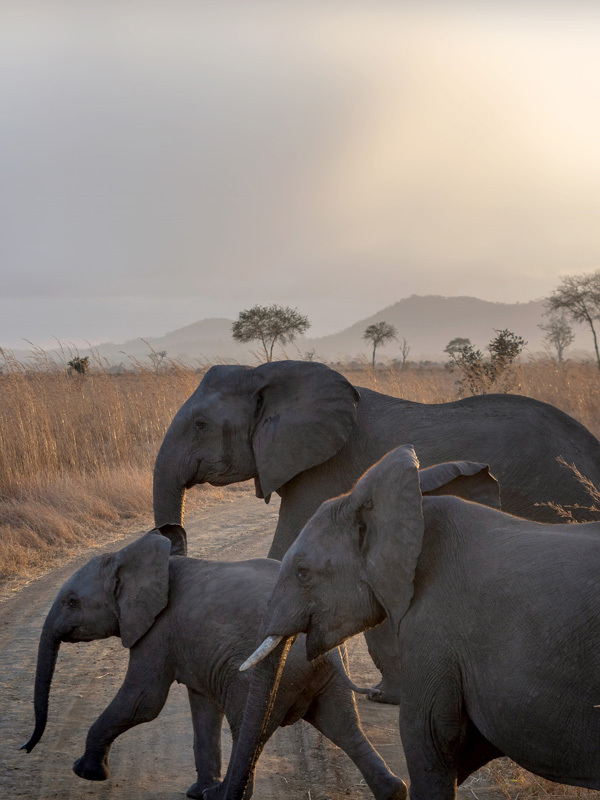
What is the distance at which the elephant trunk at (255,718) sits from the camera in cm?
319

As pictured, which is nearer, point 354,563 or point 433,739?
point 433,739

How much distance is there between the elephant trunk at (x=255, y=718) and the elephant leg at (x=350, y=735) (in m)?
0.50

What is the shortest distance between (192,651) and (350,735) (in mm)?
763

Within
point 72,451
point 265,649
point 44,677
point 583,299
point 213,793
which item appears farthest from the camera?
point 583,299

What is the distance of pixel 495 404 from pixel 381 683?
5.49ft

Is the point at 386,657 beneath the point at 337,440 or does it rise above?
beneath

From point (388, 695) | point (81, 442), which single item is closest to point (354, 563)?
point (388, 695)

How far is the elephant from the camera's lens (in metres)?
4.49

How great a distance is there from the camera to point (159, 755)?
4.29 metres

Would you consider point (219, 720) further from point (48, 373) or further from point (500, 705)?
point (48, 373)

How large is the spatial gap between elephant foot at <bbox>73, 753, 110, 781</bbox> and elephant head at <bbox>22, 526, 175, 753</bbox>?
0.25 meters

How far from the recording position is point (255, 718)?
3.25m

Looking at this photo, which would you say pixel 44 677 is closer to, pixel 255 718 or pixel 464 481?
pixel 255 718

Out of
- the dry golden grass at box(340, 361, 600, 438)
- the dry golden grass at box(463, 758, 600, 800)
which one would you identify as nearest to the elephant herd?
the dry golden grass at box(463, 758, 600, 800)
